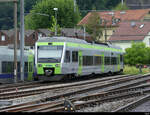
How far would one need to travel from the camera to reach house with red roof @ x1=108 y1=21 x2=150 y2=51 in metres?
86.4

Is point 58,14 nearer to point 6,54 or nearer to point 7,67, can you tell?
point 6,54

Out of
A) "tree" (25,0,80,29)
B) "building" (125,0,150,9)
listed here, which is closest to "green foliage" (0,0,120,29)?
"building" (125,0,150,9)

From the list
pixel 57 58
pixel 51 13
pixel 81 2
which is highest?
pixel 81 2

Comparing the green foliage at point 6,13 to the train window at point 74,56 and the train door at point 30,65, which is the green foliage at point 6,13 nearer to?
the train door at point 30,65

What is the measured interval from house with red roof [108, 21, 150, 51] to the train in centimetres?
5405

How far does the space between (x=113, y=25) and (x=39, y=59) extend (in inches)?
3238

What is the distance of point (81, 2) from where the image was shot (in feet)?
405

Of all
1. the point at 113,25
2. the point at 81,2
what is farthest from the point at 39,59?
the point at 81,2

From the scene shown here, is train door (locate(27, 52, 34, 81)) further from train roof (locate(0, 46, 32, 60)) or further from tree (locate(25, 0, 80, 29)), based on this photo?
tree (locate(25, 0, 80, 29))

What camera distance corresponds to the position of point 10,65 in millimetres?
29438

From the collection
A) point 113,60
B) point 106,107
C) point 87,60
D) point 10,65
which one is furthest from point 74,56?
point 106,107

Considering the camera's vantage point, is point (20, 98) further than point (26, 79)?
No

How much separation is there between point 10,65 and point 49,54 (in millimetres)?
3198

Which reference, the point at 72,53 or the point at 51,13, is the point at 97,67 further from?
the point at 51,13
